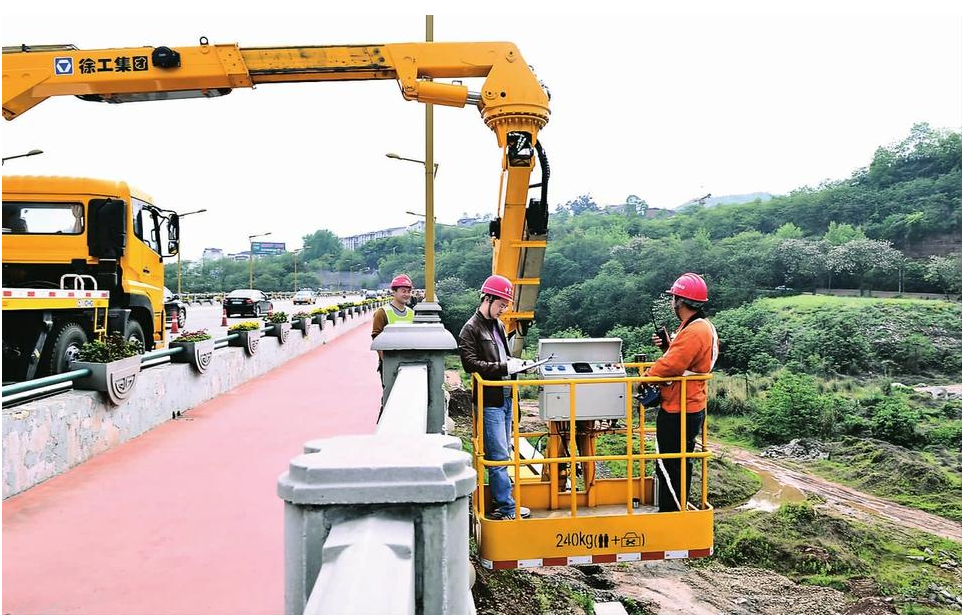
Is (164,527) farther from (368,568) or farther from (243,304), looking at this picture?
(243,304)

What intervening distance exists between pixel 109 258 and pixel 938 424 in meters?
29.0

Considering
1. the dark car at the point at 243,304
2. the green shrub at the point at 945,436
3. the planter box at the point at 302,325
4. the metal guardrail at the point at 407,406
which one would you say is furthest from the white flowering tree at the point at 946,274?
the metal guardrail at the point at 407,406

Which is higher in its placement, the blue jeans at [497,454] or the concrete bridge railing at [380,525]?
the concrete bridge railing at [380,525]

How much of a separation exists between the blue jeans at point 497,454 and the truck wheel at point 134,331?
6755 mm

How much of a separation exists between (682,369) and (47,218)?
31.0 feet

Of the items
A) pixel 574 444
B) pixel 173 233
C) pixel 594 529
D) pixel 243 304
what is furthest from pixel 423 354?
pixel 243 304

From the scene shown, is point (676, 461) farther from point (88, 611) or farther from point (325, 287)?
point (325, 287)

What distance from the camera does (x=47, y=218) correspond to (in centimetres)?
991

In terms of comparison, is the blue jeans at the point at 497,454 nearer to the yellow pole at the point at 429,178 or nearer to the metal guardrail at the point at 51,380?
the metal guardrail at the point at 51,380

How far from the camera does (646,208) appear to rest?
125m

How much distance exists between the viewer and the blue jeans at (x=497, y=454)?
4875mm

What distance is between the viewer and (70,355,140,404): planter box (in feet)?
22.7

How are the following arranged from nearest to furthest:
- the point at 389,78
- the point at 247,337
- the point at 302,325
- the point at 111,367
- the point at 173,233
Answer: the point at 111,367 < the point at 389,78 < the point at 173,233 < the point at 247,337 < the point at 302,325

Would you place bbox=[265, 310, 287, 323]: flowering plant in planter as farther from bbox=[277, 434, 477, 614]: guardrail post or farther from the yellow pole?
bbox=[277, 434, 477, 614]: guardrail post
